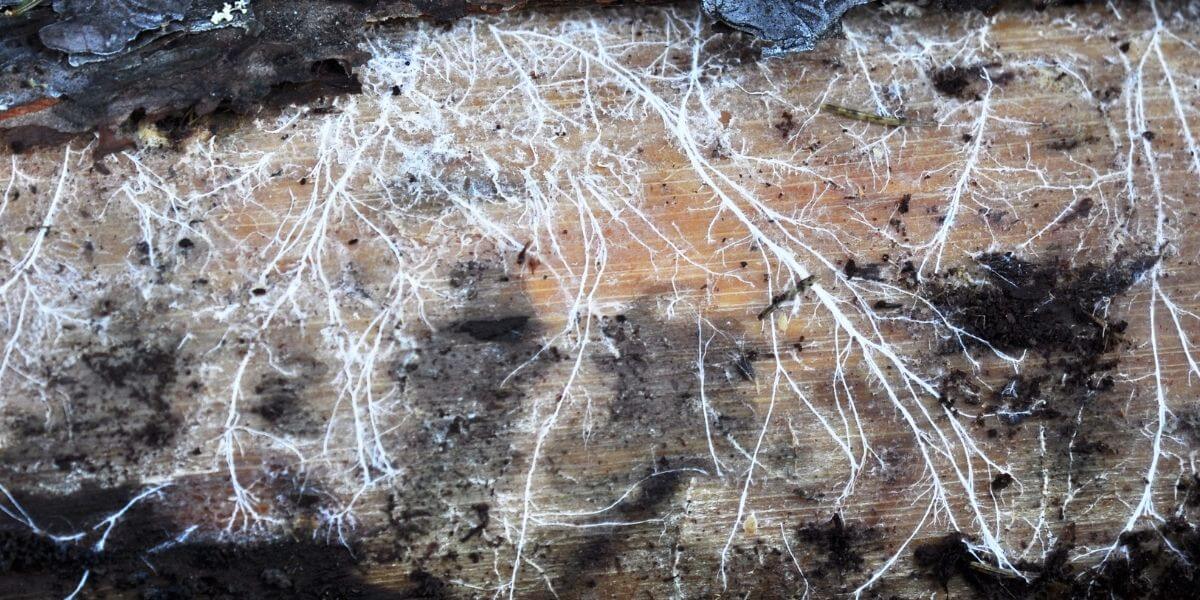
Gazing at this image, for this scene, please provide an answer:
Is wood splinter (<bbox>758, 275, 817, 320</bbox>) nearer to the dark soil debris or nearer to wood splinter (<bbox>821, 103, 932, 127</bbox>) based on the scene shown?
the dark soil debris

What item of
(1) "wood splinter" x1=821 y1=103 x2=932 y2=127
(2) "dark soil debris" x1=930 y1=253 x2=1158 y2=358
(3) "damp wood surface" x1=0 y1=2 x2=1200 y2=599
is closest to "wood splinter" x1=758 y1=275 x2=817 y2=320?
(3) "damp wood surface" x1=0 y1=2 x2=1200 y2=599

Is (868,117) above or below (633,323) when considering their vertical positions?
above

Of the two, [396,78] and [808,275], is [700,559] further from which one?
[396,78]

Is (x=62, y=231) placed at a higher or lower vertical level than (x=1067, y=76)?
lower

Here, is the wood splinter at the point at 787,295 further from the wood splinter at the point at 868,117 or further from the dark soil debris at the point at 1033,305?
the wood splinter at the point at 868,117

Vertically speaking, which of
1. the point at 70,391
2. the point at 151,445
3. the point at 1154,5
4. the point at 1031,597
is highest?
the point at 1154,5

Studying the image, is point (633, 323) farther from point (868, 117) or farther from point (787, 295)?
point (868, 117)

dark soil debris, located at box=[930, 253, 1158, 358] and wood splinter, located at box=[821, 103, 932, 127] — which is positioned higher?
wood splinter, located at box=[821, 103, 932, 127]

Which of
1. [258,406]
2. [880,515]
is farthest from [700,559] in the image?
[258,406]

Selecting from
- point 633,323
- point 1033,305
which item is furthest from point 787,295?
point 1033,305
